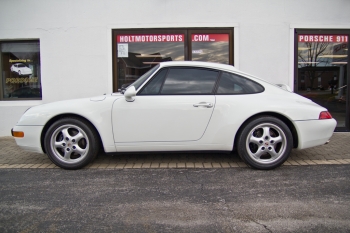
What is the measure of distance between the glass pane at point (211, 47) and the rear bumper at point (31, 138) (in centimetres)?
408

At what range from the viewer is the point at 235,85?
398 cm

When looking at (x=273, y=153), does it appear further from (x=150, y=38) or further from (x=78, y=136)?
(x=150, y=38)

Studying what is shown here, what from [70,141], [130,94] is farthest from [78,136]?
[130,94]

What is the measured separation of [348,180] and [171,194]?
2286 mm

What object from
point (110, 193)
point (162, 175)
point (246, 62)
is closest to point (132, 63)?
point (246, 62)

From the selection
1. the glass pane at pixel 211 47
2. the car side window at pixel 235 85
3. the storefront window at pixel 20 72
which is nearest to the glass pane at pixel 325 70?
the glass pane at pixel 211 47

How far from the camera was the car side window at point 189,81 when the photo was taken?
392 cm

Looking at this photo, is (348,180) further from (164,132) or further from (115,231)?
(115,231)

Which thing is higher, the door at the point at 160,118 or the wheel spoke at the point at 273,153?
the door at the point at 160,118

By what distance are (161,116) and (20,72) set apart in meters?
4.83

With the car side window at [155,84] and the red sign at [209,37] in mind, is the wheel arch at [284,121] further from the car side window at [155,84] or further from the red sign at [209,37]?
the red sign at [209,37]

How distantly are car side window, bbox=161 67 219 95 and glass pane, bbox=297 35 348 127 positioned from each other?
376 centimetres

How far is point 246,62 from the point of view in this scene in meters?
6.56

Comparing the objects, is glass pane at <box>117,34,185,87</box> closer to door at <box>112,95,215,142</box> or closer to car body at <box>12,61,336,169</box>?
car body at <box>12,61,336,169</box>
